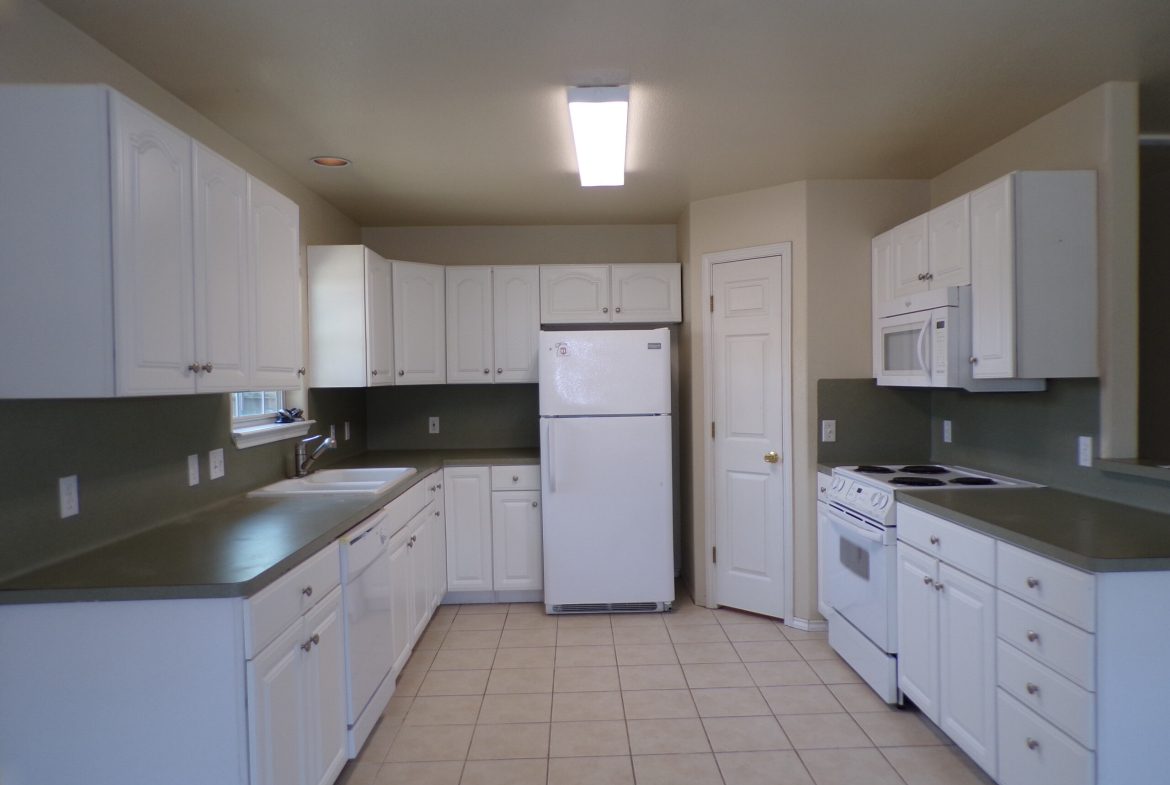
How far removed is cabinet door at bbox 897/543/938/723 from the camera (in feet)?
7.69

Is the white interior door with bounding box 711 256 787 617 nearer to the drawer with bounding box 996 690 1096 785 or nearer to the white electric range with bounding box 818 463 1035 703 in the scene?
the white electric range with bounding box 818 463 1035 703

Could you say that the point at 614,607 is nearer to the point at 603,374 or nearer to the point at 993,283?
the point at 603,374

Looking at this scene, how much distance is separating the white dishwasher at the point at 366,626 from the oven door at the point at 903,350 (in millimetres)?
2414

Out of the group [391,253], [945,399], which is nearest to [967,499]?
[945,399]

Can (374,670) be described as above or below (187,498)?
below

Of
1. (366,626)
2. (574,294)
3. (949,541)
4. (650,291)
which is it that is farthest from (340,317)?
(949,541)

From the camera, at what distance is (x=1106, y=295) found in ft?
7.68

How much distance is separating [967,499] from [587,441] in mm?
1922

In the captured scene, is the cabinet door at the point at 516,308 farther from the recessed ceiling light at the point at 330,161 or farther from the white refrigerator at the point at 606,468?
the recessed ceiling light at the point at 330,161

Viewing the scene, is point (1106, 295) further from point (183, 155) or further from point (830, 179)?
point (183, 155)

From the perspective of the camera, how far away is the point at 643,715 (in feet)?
8.66

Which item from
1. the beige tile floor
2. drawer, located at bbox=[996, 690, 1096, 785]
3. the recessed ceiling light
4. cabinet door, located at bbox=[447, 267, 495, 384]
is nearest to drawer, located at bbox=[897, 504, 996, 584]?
drawer, located at bbox=[996, 690, 1096, 785]

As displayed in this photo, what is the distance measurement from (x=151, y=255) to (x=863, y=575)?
9.45ft

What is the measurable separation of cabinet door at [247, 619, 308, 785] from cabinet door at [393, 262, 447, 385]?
88.0 inches
